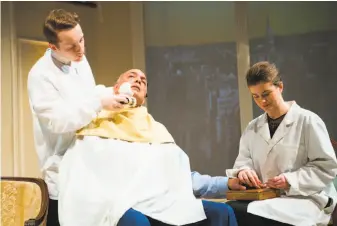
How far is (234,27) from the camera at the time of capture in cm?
354

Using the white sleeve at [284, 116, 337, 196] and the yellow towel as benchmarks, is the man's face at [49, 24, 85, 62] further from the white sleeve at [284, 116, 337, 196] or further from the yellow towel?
the white sleeve at [284, 116, 337, 196]

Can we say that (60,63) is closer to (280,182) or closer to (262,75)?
(262,75)

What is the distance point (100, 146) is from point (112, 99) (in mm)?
169

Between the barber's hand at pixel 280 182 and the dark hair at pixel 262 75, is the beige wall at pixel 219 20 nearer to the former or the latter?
the dark hair at pixel 262 75

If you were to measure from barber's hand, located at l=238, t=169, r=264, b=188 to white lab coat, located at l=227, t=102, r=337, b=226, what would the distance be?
2.6 inches

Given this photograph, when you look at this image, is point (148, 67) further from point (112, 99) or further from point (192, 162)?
point (112, 99)

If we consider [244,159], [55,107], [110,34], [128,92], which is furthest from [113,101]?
[110,34]

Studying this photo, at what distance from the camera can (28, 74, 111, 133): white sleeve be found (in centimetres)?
171

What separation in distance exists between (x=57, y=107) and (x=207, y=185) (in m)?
0.71

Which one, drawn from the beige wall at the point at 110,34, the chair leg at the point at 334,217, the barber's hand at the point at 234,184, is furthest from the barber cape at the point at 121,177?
the beige wall at the point at 110,34

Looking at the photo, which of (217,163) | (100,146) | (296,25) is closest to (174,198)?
(100,146)

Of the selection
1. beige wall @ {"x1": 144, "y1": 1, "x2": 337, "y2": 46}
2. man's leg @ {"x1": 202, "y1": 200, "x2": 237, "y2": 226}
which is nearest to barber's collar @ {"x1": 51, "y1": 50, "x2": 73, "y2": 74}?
man's leg @ {"x1": 202, "y1": 200, "x2": 237, "y2": 226}

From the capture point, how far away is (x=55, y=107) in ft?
5.64

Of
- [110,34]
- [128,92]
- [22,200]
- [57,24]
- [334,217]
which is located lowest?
[334,217]
